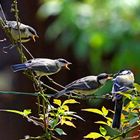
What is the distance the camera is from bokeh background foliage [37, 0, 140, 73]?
3.15 meters

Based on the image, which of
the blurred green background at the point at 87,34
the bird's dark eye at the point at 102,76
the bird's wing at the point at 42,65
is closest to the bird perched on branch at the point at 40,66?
the bird's wing at the point at 42,65

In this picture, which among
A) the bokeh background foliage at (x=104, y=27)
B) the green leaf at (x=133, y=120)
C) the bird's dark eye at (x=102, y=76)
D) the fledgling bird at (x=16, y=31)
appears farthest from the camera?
the bokeh background foliage at (x=104, y=27)

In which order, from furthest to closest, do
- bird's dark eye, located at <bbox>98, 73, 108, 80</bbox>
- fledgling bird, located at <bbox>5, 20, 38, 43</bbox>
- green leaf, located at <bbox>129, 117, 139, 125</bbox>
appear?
bird's dark eye, located at <bbox>98, 73, 108, 80</bbox> → fledgling bird, located at <bbox>5, 20, 38, 43</bbox> → green leaf, located at <bbox>129, 117, 139, 125</bbox>

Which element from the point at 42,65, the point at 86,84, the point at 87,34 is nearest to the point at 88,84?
the point at 86,84

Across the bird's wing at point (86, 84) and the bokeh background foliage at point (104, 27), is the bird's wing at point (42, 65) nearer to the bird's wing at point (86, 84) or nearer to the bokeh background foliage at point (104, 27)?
the bird's wing at point (86, 84)

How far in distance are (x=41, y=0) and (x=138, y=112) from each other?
→ 272 cm

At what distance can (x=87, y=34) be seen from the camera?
3.23m

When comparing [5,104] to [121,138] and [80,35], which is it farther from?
[121,138]

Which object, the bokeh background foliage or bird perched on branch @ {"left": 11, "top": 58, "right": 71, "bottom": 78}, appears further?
the bokeh background foliage

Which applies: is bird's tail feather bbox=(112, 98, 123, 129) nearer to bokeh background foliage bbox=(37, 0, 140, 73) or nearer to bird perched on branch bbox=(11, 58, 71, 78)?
bird perched on branch bbox=(11, 58, 71, 78)

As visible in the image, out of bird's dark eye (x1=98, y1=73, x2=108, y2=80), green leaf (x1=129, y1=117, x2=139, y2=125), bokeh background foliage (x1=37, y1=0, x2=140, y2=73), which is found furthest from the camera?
bokeh background foliage (x1=37, y1=0, x2=140, y2=73)

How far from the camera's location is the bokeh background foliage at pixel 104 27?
3.15 m

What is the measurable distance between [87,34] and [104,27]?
0.10 metres

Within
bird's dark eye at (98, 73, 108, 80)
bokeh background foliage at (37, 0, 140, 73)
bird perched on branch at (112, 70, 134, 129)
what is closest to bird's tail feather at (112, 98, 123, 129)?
bird perched on branch at (112, 70, 134, 129)
